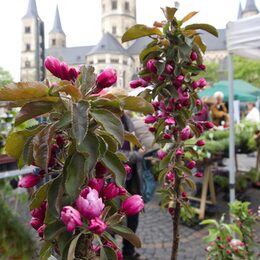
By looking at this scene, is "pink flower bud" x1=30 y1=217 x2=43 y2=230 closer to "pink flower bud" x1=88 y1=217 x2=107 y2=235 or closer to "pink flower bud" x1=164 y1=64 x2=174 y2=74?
"pink flower bud" x1=88 y1=217 x2=107 y2=235

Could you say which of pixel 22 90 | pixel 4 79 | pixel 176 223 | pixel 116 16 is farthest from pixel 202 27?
pixel 116 16

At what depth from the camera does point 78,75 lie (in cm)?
101

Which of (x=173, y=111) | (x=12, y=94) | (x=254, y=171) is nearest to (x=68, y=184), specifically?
(x=12, y=94)

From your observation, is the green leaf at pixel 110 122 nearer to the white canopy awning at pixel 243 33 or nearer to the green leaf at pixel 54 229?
the green leaf at pixel 54 229

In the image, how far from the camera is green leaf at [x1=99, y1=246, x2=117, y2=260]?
935 millimetres

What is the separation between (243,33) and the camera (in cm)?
361

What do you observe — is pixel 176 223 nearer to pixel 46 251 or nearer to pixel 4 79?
pixel 46 251

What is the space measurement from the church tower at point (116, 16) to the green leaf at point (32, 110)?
8479 centimetres

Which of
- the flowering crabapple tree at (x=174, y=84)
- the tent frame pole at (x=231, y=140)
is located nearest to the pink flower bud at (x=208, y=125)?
the flowering crabapple tree at (x=174, y=84)

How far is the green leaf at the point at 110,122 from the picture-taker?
2.86 ft

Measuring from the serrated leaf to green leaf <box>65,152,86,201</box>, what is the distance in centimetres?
19

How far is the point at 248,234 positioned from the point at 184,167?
1.19 meters

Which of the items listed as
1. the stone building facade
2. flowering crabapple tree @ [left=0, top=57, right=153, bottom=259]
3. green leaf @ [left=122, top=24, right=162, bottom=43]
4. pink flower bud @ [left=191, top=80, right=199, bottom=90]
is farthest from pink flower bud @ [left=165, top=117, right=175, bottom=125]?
the stone building facade

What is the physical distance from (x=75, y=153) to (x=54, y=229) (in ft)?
0.71
